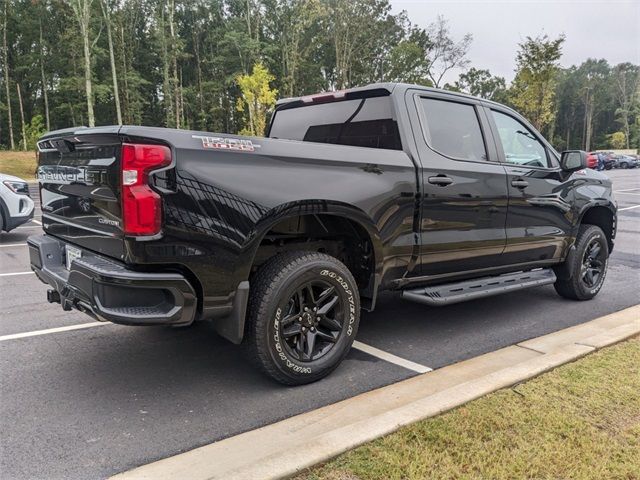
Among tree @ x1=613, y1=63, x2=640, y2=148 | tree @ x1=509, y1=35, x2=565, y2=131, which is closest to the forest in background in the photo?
tree @ x1=509, y1=35, x2=565, y2=131

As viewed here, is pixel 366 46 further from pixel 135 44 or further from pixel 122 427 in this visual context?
pixel 122 427

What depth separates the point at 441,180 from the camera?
3980 millimetres

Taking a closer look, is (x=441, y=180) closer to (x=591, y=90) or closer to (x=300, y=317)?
(x=300, y=317)

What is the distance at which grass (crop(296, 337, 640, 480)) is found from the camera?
2.36 m

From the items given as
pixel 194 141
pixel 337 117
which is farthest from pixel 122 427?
pixel 337 117

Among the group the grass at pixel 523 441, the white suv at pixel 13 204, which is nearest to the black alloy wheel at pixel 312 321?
the grass at pixel 523 441

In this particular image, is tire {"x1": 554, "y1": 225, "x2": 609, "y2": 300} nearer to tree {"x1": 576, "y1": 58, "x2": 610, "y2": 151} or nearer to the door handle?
the door handle

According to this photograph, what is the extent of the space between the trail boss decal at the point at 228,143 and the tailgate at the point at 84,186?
17.6 inches

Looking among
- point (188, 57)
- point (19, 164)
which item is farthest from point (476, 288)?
point (188, 57)

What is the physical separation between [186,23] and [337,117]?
53.5 metres

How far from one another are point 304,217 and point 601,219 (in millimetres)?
4017

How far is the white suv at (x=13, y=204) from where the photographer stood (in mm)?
8602

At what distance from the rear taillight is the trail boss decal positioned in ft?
0.73

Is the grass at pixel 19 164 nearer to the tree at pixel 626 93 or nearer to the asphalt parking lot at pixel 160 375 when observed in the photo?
the asphalt parking lot at pixel 160 375
